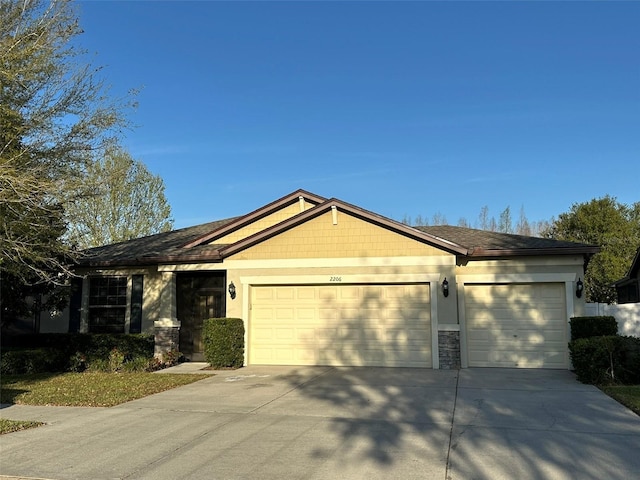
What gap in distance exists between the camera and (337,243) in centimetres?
1494

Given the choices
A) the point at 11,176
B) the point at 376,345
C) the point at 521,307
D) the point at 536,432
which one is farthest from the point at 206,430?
the point at 521,307

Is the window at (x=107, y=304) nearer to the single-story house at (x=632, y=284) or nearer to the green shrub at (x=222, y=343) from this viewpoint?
the green shrub at (x=222, y=343)

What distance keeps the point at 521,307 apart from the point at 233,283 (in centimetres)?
822

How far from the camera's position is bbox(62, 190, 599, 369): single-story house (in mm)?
13969

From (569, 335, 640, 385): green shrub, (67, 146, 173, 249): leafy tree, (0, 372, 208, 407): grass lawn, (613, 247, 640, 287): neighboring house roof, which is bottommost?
(0, 372, 208, 407): grass lawn

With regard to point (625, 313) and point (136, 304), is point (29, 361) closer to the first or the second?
point (136, 304)

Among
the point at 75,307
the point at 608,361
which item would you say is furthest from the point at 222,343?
the point at 608,361

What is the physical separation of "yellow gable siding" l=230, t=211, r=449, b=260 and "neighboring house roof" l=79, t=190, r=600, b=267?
0.56 ft

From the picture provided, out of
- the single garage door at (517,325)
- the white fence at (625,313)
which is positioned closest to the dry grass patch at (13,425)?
the single garage door at (517,325)

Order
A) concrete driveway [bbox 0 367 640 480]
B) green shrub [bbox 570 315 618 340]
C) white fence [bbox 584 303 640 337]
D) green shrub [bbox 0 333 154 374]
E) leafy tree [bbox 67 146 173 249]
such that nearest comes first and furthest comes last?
concrete driveway [bbox 0 367 640 480] < green shrub [bbox 570 315 618 340] < green shrub [bbox 0 333 154 374] < white fence [bbox 584 303 640 337] < leafy tree [bbox 67 146 173 249]

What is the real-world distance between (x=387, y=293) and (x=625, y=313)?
25.2 ft

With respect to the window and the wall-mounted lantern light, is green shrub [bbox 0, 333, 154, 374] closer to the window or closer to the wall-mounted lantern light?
the window

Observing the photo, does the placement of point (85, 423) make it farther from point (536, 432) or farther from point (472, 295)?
point (472, 295)

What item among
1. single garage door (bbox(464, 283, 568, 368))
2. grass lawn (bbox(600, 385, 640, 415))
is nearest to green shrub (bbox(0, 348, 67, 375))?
single garage door (bbox(464, 283, 568, 368))
